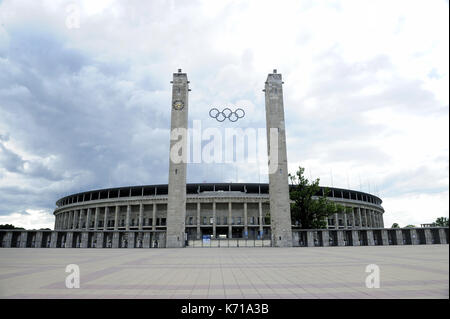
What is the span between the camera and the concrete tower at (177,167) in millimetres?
39438

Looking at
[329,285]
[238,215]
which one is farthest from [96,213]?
[329,285]

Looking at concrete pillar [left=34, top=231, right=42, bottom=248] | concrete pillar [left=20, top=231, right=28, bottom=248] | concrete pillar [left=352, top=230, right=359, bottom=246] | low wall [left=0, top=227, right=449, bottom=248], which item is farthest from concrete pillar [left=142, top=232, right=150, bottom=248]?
concrete pillar [left=352, top=230, right=359, bottom=246]

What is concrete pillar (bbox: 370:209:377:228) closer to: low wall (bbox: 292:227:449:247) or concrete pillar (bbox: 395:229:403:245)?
low wall (bbox: 292:227:449:247)

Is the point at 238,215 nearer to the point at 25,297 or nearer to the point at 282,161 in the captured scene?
the point at 282,161

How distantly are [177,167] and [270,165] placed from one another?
1383cm

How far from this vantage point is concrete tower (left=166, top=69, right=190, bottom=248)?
3944 cm

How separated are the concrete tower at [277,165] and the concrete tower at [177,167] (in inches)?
506

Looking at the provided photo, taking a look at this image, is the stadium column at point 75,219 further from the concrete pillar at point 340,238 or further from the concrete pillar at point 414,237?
the concrete pillar at point 414,237

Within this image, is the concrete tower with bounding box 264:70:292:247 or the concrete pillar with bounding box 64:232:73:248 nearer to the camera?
the concrete pillar with bounding box 64:232:73:248

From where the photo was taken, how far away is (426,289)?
805cm

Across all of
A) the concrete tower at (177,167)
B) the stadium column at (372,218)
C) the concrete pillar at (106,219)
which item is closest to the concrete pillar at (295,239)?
the concrete tower at (177,167)

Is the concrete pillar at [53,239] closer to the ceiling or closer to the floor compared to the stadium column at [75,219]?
closer to the floor
